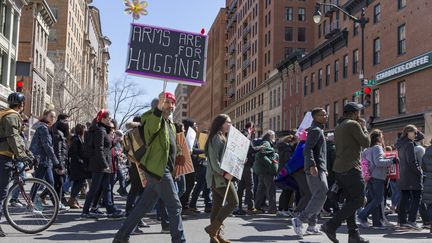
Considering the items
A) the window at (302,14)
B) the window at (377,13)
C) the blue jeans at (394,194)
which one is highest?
the window at (302,14)

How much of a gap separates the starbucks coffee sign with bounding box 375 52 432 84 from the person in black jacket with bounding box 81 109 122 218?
22.2m

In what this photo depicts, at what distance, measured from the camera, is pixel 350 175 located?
767cm

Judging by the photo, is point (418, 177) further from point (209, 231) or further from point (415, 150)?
point (209, 231)

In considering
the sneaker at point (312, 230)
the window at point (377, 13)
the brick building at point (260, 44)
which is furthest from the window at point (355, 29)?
the sneaker at point (312, 230)

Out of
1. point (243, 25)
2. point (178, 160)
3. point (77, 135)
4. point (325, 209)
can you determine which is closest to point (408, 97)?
point (325, 209)

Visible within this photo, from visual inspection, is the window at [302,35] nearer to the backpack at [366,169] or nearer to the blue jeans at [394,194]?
the blue jeans at [394,194]

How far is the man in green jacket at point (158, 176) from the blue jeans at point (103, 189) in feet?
11.1

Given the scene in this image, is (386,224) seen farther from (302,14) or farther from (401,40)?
(302,14)

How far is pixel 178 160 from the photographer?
7.48 metres

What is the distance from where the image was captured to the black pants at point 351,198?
7.57m

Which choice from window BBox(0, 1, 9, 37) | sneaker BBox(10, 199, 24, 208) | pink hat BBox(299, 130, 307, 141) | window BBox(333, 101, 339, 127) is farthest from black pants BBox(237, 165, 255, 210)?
window BBox(0, 1, 9, 37)

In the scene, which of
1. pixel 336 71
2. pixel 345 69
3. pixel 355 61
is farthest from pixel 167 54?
pixel 336 71

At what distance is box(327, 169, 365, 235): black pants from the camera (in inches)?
298

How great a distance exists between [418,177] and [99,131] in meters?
6.19
